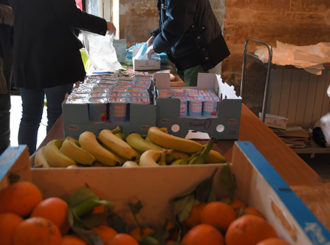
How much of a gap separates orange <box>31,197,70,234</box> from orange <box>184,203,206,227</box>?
0.86 ft

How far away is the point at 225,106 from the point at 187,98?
182 mm

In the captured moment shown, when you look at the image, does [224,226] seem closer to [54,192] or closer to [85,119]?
[54,192]

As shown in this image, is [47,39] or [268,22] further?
[268,22]

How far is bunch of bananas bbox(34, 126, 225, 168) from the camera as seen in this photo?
1.05 m

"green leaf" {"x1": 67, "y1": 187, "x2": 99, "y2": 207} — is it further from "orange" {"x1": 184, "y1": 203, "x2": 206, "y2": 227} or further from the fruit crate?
the fruit crate

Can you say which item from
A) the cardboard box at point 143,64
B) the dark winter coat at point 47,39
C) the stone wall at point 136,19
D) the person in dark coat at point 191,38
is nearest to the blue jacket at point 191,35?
the person in dark coat at point 191,38

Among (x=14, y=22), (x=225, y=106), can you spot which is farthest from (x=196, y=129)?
(x=14, y=22)

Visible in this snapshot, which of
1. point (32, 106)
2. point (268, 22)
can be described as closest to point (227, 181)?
point (32, 106)

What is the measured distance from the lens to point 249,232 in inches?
25.6

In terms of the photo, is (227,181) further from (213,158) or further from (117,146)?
(117,146)

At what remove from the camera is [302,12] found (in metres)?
3.33

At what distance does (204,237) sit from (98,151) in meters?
0.53

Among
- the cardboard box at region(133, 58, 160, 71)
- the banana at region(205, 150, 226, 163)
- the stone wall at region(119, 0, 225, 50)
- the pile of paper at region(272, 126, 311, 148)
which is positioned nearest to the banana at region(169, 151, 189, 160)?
the banana at region(205, 150, 226, 163)

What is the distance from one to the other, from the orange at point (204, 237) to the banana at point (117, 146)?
0.45m
